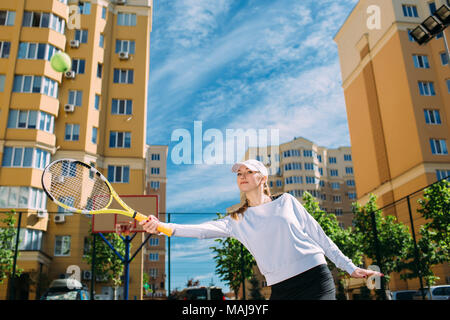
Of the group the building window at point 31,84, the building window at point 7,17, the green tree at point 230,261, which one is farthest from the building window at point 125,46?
the green tree at point 230,261

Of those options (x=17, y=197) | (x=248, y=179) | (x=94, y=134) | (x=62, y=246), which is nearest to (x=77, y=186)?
(x=248, y=179)

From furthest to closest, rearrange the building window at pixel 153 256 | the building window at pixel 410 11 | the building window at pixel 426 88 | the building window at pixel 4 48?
the building window at pixel 153 256 < the building window at pixel 410 11 < the building window at pixel 426 88 < the building window at pixel 4 48

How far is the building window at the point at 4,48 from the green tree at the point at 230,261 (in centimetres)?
2528

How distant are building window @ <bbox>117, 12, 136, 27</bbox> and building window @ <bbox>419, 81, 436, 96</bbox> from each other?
27.4 metres

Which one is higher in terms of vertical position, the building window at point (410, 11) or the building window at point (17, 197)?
the building window at point (410, 11)

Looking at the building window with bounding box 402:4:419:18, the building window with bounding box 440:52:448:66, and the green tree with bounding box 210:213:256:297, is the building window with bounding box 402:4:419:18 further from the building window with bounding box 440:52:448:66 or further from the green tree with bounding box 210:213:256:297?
the green tree with bounding box 210:213:256:297

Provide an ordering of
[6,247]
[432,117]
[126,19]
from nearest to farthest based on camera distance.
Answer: [6,247], [432,117], [126,19]

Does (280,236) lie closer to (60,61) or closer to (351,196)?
(60,61)

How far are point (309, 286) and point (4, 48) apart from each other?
36396mm

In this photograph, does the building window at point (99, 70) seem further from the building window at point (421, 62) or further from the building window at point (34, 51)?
the building window at point (421, 62)

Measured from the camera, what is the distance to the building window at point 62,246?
30.5 meters

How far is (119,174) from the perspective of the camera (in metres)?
34.5

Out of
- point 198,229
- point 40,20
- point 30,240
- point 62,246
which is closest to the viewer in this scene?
point 198,229
